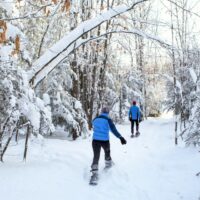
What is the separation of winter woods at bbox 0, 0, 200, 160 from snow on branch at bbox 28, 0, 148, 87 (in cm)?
2

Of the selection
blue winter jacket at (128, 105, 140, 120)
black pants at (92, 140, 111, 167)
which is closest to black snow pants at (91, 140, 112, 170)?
black pants at (92, 140, 111, 167)

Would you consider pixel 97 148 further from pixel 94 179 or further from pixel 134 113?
pixel 134 113

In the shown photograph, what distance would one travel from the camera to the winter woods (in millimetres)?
8680

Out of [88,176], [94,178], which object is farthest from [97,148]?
[94,178]

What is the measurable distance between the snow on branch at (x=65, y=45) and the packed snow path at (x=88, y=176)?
215cm

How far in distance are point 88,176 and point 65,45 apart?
328cm

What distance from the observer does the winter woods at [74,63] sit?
868 centimetres

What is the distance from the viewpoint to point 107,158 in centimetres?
1053

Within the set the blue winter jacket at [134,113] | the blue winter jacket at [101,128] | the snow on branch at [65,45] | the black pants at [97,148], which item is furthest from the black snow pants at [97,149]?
the blue winter jacket at [134,113]

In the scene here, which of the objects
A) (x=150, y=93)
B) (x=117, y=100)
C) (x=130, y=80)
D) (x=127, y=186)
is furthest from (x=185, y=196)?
(x=150, y=93)

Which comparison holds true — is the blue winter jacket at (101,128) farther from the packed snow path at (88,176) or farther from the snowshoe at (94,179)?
the snowshoe at (94,179)

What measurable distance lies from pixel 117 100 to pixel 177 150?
1561 centimetres

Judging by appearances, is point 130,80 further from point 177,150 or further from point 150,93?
point 177,150

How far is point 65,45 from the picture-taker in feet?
29.7
